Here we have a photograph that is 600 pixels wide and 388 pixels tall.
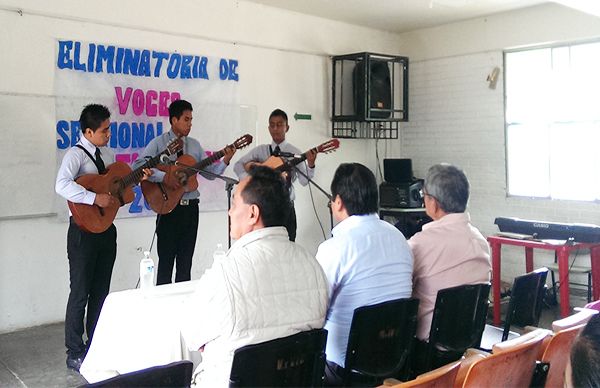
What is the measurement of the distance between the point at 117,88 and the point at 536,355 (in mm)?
3866

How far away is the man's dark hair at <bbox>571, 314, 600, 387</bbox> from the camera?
3.05 feet

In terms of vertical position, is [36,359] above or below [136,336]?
below

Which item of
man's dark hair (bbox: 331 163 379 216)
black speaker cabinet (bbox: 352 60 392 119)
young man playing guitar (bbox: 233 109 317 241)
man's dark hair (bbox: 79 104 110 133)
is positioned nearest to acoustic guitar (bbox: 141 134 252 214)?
man's dark hair (bbox: 79 104 110 133)

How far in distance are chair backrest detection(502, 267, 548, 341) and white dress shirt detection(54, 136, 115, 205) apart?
7.62 feet

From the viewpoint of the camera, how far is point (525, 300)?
284 centimetres

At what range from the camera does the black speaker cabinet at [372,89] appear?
6.37 meters

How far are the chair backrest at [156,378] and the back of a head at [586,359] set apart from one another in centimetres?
89

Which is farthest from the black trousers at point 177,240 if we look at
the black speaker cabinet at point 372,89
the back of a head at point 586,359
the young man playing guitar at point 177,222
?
the back of a head at point 586,359

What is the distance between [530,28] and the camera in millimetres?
6035

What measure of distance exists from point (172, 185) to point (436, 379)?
114 inches

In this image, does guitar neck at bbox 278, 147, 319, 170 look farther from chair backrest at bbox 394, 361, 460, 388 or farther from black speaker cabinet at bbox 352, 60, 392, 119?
chair backrest at bbox 394, 361, 460, 388

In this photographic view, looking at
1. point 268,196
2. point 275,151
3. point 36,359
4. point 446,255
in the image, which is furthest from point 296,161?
point 268,196

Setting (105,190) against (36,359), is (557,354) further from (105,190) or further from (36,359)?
(36,359)

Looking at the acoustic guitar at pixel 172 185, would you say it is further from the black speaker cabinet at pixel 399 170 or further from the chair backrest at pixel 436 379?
the black speaker cabinet at pixel 399 170
